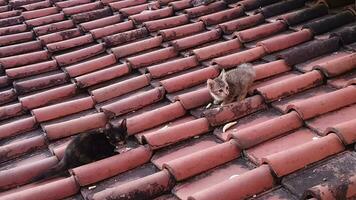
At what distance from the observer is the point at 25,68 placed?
3.72 m

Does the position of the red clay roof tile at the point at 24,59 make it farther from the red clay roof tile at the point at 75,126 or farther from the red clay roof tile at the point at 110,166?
the red clay roof tile at the point at 110,166

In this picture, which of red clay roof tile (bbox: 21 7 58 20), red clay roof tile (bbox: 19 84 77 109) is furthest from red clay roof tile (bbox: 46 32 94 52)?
red clay roof tile (bbox: 21 7 58 20)

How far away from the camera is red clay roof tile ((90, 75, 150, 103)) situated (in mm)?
3320

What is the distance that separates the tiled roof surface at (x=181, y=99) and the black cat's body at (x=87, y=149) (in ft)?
0.24

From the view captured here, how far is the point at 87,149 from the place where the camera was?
274 cm

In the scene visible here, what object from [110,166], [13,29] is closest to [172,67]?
[110,166]

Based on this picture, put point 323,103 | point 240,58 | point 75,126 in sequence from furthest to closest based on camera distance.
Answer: point 240,58, point 75,126, point 323,103

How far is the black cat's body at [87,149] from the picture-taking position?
265cm

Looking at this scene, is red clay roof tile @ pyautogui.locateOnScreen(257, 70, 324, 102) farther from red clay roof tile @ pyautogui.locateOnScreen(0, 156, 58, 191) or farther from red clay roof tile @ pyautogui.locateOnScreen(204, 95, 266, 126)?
red clay roof tile @ pyautogui.locateOnScreen(0, 156, 58, 191)

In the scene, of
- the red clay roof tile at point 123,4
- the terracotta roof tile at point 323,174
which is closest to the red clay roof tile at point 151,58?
the red clay roof tile at point 123,4

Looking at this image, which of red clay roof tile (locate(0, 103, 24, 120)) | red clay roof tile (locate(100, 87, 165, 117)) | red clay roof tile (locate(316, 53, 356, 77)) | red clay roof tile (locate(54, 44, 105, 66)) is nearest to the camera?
red clay roof tile (locate(316, 53, 356, 77))

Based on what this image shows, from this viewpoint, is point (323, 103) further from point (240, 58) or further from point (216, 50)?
point (216, 50)

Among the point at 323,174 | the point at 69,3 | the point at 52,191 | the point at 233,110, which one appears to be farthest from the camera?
the point at 69,3

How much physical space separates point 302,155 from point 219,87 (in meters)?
0.91
